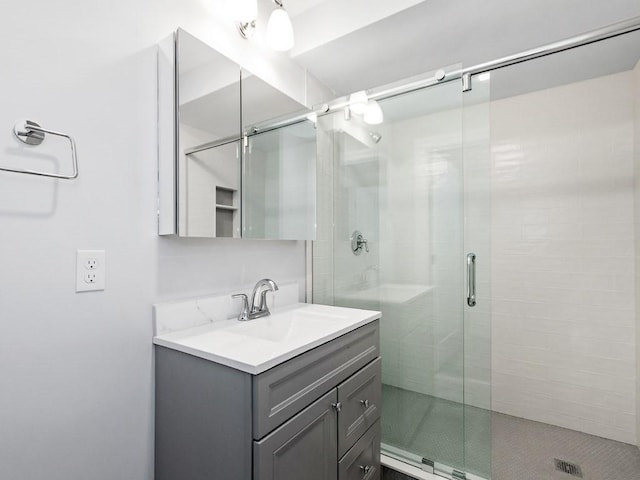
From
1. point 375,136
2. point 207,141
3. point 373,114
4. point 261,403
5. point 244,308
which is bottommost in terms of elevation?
point 261,403

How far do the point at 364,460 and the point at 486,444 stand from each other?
63 centimetres

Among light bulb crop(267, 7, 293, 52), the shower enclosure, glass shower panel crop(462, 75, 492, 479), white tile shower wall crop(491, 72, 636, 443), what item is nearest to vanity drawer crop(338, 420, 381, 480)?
the shower enclosure

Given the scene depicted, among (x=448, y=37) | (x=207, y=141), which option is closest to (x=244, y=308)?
(x=207, y=141)

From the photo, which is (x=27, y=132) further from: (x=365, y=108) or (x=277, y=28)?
(x=365, y=108)

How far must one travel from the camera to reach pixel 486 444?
1.60m

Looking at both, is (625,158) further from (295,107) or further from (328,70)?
(295,107)

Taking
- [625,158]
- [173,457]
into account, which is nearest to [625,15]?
[625,158]

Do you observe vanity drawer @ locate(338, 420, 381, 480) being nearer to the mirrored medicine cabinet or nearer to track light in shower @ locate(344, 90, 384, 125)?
the mirrored medicine cabinet

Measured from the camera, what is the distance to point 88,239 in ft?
3.34

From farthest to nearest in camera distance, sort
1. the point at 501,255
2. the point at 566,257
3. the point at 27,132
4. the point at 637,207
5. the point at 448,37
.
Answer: the point at 501,255, the point at 566,257, the point at 637,207, the point at 448,37, the point at 27,132

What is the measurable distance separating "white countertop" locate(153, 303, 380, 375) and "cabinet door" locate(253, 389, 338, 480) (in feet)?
0.67

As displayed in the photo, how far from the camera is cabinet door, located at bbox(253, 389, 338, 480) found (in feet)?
3.02

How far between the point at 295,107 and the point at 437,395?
1.67 meters

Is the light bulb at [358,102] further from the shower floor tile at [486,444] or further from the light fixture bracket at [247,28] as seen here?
the shower floor tile at [486,444]
